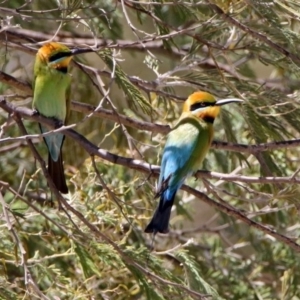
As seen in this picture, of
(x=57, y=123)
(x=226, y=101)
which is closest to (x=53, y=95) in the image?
(x=57, y=123)

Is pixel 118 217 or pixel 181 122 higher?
pixel 181 122

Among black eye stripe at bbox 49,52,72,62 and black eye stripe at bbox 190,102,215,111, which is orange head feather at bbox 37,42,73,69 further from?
black eye stripe at bbox 190,102,215,111

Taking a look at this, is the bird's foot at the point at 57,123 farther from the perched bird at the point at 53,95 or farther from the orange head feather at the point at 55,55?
the orange head feather at the point at 55,55

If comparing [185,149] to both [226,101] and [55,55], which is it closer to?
[226,101]

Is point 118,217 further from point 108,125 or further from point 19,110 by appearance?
point 108,125

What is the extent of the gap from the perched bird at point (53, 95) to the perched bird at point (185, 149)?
1.14 ft

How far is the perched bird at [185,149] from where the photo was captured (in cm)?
245

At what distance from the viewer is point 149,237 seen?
3.40 m

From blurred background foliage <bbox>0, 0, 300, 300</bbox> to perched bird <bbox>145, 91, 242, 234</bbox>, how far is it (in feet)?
0.19

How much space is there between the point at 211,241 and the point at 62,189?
132cm

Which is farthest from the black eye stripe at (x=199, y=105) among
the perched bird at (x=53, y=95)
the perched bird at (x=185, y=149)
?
the perched bird at (x=53, y=95)

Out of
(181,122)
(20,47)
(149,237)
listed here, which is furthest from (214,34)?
(149,237)

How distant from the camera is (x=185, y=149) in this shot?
2.57 meters

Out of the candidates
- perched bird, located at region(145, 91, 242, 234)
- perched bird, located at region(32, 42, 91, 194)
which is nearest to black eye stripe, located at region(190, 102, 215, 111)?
perched bird, located at region(145, 91, 242, 234)
